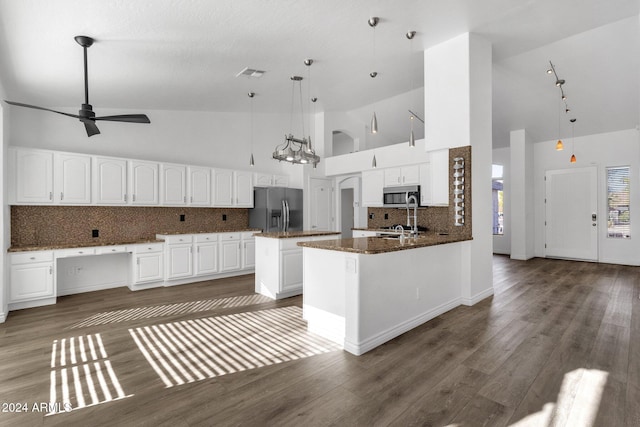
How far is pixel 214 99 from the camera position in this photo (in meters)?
5.68

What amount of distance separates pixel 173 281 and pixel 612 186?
9494 mm

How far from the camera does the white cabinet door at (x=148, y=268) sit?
5204mm

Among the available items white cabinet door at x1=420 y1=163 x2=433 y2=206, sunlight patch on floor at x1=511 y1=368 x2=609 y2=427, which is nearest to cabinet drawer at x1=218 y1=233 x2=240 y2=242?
white cabinet door at x1=420 y1=163 x2=433 y2=206

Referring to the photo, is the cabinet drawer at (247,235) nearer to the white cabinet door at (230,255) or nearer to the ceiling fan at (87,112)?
the white cabinet door at (230,255)

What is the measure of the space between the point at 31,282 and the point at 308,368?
412 centimetres

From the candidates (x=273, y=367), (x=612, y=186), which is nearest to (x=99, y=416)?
(x=273, y=367)

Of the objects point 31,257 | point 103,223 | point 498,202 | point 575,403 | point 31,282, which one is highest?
point 498,202

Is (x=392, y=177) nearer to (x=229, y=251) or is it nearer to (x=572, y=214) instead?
(x=229, y=251)

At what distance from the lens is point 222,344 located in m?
3.08

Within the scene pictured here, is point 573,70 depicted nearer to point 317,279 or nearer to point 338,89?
point 338,89

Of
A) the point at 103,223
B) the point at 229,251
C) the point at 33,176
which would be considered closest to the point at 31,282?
the point at 103,223

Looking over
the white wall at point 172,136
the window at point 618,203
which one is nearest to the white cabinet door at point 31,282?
the white wall at point 172,136

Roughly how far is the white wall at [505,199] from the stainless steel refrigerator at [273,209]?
6031 mm

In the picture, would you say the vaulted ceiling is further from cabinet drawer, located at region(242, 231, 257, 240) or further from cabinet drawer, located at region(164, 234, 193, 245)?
cabinet drawer, located at region(242, 231, 257, 240)
